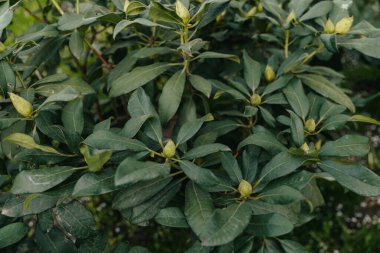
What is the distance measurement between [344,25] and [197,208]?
79 centimetres

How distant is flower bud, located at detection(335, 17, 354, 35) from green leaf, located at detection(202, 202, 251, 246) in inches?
28.0

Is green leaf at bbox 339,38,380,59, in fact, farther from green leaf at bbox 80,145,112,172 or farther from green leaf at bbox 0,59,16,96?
green leaf at bbox 0,59,16,96

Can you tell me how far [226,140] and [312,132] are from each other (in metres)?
0.54

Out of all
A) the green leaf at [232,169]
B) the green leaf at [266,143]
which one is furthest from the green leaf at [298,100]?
the green leaf at [232,169]

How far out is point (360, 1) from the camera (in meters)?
3.02

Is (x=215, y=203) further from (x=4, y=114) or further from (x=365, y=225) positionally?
(x=365, y=225)

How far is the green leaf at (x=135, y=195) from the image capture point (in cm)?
138

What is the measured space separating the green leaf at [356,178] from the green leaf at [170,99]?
0.49 m

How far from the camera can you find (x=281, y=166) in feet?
4.39

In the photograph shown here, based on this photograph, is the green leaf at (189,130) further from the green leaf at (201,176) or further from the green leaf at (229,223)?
the green leaf at (229,223)

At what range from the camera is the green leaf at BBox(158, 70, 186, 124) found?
4.95 ft

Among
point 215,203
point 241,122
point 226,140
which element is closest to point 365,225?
point 226,140

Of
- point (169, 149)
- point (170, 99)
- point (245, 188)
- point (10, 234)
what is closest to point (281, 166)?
point (245, 188)

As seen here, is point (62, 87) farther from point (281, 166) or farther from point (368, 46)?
point (368, 46)
